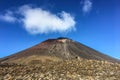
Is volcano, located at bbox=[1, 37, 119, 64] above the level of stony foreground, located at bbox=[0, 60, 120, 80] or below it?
above

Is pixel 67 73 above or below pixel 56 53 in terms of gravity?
below

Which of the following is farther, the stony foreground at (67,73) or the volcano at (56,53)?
the volcano at (56,53)

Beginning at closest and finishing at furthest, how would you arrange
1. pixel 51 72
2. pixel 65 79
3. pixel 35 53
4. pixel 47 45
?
pixel 65 79 < pixel 51 72 < pixel 35 53 < pixel 47 45

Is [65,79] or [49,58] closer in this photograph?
[65,79]

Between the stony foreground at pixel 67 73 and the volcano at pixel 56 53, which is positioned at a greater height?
the volcano at pixel 56 53

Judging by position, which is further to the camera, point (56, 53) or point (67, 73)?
point (56, 53)

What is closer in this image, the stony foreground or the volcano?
the stony foreground

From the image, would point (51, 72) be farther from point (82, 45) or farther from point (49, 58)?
point (82, 45)

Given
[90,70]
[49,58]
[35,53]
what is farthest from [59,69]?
[35,53]
